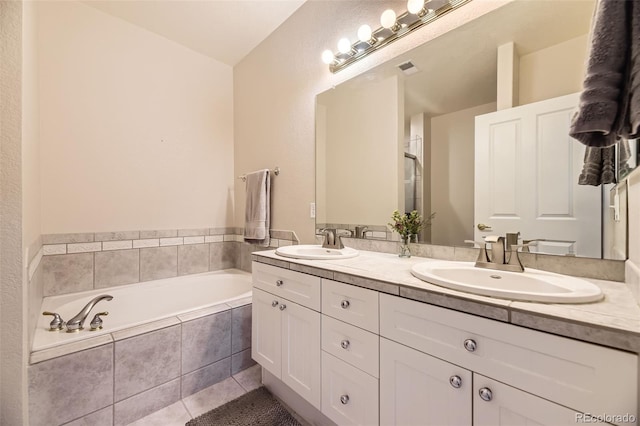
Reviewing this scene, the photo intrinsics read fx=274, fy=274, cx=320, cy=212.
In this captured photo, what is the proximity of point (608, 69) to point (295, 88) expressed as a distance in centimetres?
191

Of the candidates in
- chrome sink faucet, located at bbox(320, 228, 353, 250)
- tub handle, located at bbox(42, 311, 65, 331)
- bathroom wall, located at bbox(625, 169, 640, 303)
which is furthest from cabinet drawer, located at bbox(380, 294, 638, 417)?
tub handle, located at bbox(42, 311, 65, 331)

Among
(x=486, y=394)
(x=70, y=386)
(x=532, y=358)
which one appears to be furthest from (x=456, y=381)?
(x=70, y=386)

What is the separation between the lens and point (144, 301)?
2219 mm

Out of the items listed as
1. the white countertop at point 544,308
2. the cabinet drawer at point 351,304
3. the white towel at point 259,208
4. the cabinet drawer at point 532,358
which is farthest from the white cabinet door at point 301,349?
the white towel at point 259,208

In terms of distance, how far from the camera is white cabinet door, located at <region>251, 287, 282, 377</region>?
56.4 inches

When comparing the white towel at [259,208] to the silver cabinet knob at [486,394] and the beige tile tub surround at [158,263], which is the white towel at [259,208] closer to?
the beige tile tub surround at [158,263]

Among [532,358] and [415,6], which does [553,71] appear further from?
[532,358]

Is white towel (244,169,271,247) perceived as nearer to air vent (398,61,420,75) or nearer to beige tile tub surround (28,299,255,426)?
beige tile tub surround (28,299,255,426)

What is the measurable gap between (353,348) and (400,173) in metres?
0.95

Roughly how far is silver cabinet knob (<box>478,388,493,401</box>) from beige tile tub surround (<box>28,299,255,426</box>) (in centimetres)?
154

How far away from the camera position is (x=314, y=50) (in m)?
2.02

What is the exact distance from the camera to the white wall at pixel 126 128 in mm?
1941

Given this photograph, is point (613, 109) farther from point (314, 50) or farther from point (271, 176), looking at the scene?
point (271, 176)

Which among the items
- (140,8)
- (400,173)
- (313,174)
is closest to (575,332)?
(400,173)
